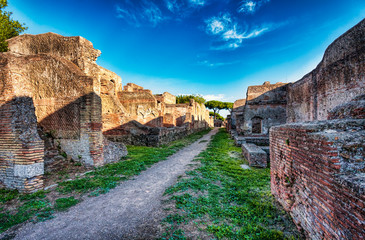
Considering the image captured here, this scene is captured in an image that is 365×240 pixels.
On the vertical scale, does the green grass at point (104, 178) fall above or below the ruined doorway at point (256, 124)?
below

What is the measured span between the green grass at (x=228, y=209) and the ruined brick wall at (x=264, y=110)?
9506 millimetres

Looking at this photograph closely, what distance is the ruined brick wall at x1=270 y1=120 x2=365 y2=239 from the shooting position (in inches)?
67.0

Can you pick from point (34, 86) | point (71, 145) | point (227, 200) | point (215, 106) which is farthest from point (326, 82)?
point (215, 106)

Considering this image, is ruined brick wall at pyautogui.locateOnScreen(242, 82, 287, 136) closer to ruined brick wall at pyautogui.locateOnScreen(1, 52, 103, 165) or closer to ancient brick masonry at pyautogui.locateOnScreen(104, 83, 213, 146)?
ancient brick masonry at pyautogui.locateOnScreen(104, 83, 213, 146)

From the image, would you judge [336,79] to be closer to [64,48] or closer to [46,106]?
[64,48]

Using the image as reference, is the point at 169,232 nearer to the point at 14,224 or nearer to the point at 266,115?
the point at 14,224

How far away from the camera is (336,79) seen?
818 cm

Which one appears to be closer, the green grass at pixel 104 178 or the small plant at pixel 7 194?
the small plant at pixel 7 194

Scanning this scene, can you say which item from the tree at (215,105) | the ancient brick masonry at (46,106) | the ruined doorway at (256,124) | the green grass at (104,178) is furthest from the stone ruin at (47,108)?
the tree at (215,105)

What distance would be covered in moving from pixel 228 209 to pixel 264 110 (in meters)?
12.7

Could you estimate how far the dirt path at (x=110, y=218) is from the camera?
2787mm

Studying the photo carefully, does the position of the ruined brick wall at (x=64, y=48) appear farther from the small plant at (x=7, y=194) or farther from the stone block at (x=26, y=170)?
the small plant at (x=7, y=194)

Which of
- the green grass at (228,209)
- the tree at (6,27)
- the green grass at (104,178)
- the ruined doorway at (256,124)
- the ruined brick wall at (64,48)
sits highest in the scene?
the tree at (6,27)

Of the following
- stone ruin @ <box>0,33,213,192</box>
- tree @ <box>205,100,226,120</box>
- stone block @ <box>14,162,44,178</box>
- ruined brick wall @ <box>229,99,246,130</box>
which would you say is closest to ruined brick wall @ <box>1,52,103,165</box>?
stone ruin @ <box>0,33,213,192</box>
